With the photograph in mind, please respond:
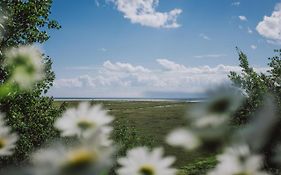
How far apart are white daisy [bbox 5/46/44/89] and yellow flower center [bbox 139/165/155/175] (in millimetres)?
356

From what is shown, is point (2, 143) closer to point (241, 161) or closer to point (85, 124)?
point (85, 124)

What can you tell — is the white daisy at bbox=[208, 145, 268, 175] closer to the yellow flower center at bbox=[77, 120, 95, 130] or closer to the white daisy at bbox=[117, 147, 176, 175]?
the white daisy at bbox=[117, 147, 176, 175]

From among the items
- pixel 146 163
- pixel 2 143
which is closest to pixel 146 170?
pixel 146 163

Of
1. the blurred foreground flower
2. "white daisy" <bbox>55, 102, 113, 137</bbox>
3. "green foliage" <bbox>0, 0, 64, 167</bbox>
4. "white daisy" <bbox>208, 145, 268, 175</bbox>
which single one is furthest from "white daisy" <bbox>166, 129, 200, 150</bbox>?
"green foliage" <bbox>0, 0, 64, 167</bbox>

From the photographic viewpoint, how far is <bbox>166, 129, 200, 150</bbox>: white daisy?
77 centimetres

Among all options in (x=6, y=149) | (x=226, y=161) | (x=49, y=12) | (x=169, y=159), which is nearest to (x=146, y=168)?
(x=169, y=159)

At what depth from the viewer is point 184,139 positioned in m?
0.78

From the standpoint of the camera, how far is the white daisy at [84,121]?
911mm

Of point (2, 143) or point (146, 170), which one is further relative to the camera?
point (2, 143)

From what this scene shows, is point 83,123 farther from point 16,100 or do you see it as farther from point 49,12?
point 49,12

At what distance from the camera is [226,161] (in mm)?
846

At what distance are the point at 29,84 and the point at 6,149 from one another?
176 mm

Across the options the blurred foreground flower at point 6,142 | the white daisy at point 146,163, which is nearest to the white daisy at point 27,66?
the blurred foreground flower at point 6,142

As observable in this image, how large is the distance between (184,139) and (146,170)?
0.53 feet
